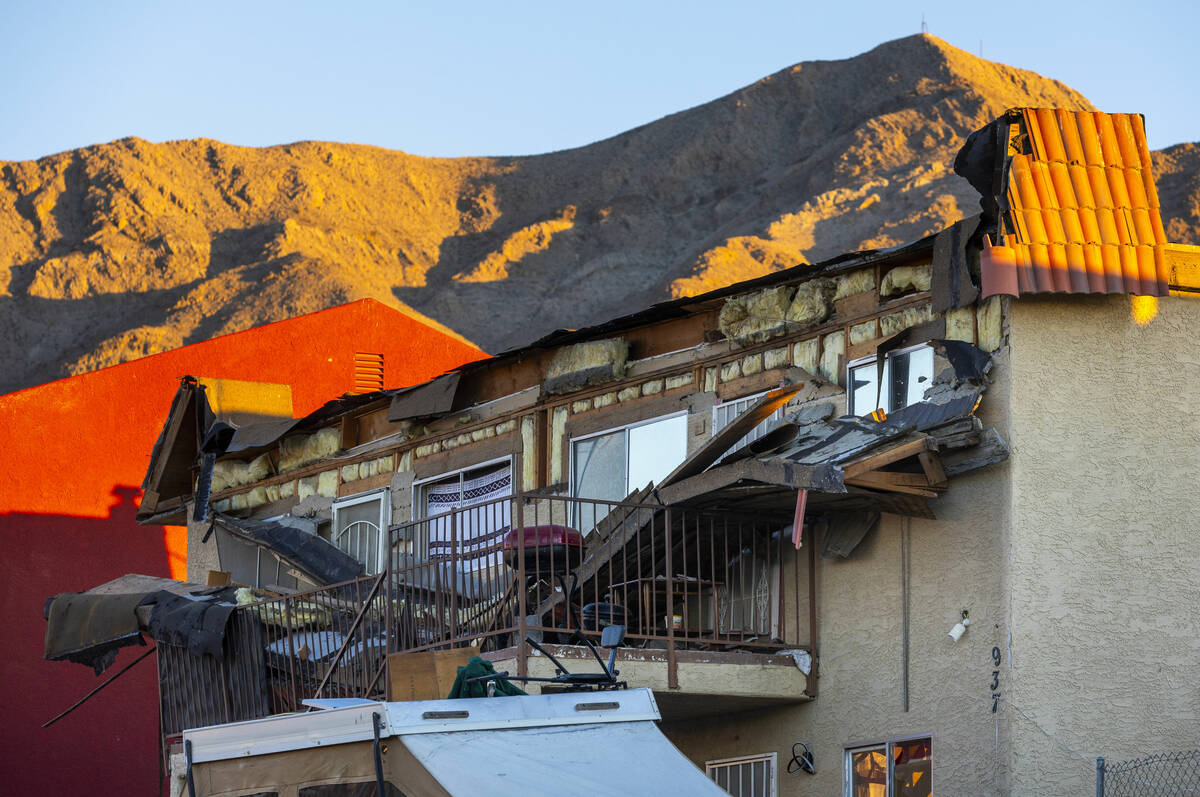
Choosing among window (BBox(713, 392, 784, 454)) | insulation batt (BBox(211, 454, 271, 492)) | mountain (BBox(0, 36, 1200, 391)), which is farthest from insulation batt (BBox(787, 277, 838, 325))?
mountain (BBox(0, 36, 1200, 391))

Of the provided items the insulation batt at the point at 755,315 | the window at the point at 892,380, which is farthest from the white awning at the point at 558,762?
the insulation batt at the point at 755,315

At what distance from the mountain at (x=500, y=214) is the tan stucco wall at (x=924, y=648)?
3124 centimetres

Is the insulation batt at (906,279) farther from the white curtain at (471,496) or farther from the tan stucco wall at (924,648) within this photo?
the white curtain at (471,496)

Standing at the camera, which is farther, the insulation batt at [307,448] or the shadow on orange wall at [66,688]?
the shadow on orange wall at [66,688]

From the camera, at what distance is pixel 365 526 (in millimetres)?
17766

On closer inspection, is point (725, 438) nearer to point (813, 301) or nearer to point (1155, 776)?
point (813, 301)

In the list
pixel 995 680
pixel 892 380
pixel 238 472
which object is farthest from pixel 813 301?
pixel 238 472

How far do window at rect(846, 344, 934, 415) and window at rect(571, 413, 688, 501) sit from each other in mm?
1912

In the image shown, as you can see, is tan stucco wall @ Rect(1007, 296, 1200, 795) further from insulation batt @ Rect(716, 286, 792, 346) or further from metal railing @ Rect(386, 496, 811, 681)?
insulation batt @ Rect(716, 286, 792, 346)

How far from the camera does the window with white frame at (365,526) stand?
17.5m

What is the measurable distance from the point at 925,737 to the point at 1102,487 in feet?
7.63

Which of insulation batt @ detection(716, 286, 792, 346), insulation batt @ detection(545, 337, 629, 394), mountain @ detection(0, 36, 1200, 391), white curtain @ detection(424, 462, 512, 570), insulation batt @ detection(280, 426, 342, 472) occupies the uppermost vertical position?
mountain @ detection(0, 36, 1200, 391)

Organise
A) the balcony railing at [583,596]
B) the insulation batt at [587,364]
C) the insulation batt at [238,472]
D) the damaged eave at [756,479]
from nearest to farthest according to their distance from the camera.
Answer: the damaged eave at [756,479], the balcony railing at [583,596], the insulation batt at [587,364], the insulation batt at [238,472]

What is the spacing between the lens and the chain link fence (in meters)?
11.2
